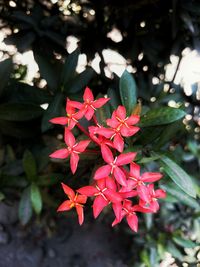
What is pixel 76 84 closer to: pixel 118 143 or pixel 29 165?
pixel 29 165

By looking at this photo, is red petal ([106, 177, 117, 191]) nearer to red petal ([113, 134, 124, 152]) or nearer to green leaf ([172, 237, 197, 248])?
red petal ([113, 134, 124, 152])

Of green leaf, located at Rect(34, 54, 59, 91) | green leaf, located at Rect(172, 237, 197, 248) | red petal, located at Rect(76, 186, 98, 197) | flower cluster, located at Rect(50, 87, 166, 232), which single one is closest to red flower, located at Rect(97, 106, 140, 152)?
flower cluster, located at Rect(50, 87, 166, 232)

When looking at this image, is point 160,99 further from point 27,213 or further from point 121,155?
point 121,155

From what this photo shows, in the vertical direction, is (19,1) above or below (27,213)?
above

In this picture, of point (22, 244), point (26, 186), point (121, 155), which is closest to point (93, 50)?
point (26, 186)

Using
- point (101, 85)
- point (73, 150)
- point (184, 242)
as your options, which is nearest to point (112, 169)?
point (73, 150)
